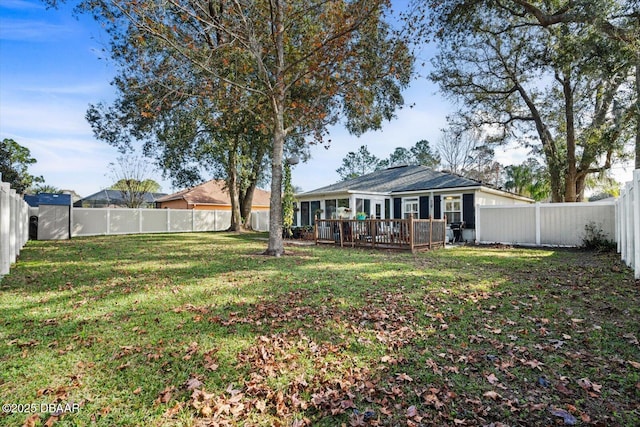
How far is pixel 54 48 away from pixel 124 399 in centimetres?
1245

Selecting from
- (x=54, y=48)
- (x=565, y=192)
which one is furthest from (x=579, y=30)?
(x=54, y=48)

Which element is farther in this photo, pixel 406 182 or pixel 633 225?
pixel 406 182

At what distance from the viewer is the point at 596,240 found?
1152 centimetres

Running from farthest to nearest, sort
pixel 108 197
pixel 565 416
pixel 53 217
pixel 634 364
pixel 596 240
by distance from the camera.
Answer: pixel 108 197, pixel 53 217, pixel 596 240, pixel 634 364, pixel 565 416

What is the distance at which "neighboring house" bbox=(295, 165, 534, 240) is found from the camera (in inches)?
614

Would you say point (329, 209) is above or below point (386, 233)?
above

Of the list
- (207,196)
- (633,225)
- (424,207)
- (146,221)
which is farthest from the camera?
(207,196)

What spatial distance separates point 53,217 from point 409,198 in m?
17.7

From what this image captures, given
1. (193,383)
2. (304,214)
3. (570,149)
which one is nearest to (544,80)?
(570,149)

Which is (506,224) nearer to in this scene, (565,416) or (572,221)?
(572,221)

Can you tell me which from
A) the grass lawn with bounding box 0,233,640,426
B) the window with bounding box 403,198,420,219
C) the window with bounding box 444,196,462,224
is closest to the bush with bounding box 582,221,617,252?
the window with bounding box 444,196,462,224

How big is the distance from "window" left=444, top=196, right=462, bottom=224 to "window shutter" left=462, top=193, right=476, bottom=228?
22 cm

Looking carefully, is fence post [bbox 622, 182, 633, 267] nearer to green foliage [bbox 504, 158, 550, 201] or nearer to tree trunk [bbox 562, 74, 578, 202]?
tree trunk [bbox 562, 74, 578, 202]

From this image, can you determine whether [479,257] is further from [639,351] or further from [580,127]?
[580,127]
